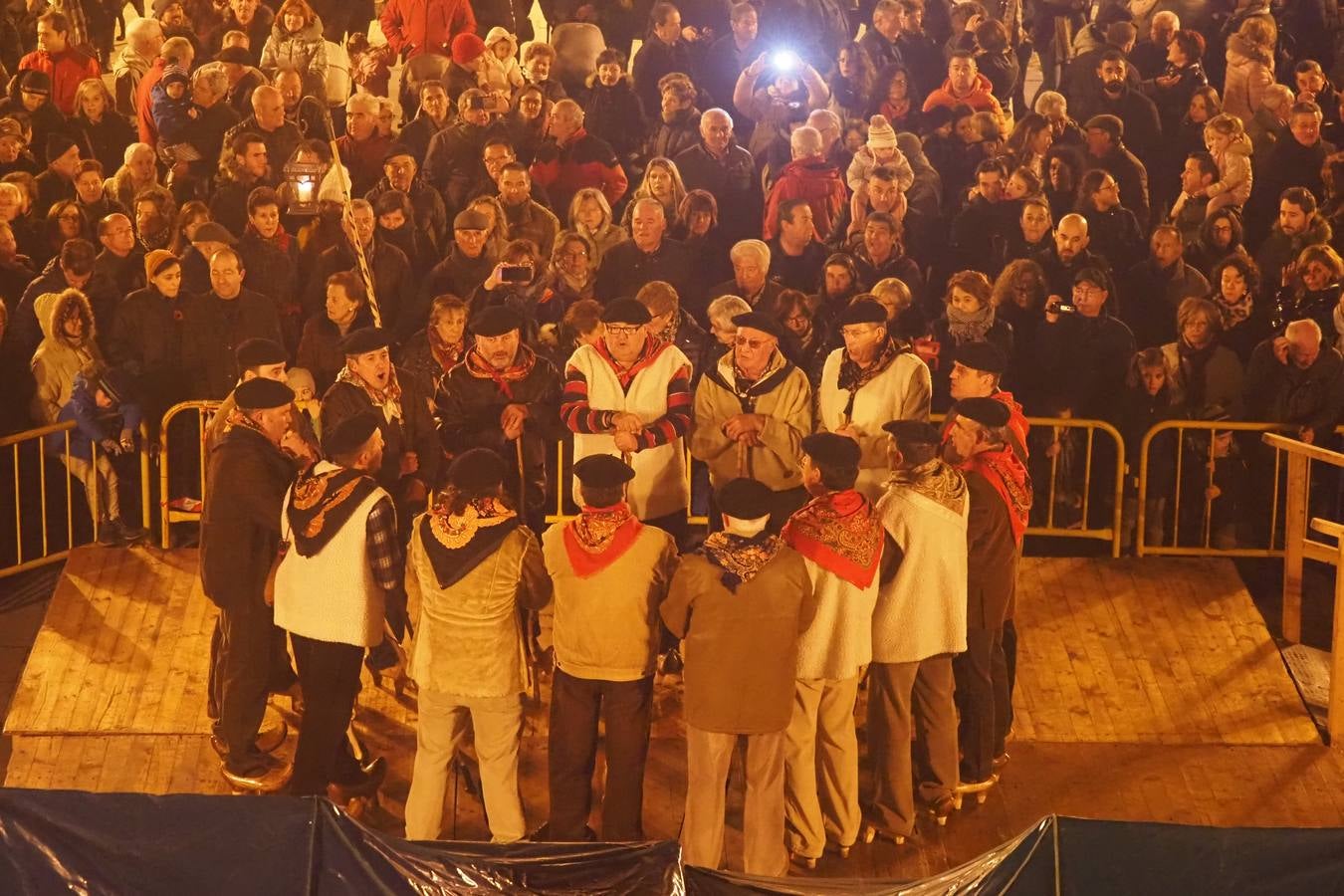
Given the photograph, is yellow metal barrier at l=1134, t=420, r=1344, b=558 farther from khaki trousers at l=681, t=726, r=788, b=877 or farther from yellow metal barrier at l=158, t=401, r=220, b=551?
yellow metal barrier at l=158, t=401, r=220, b=551

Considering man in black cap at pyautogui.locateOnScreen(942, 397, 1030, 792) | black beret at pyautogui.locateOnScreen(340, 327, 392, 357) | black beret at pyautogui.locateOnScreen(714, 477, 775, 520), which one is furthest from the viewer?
black beret at pyautogui.locateOnScreen(340, 327, 392, 357)

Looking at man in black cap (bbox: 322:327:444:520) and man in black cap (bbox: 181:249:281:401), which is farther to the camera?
man in black cap (bbox: 181:249:281:401)

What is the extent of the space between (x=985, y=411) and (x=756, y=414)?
1.32 meters

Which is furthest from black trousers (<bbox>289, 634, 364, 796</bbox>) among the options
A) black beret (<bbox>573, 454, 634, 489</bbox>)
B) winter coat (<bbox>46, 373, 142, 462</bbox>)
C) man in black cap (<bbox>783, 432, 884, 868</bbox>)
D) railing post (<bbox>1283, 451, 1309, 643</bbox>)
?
railing post (<bbox>1283, 451, 1309, 643</bbox>)

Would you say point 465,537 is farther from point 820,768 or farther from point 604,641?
point 820,768

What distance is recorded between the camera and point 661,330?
10.6 metres

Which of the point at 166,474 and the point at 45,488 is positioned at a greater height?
the point at 166,474

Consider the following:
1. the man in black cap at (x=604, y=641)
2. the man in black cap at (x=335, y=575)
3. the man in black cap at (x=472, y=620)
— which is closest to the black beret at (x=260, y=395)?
the man in black cap at (x=335, y=575)

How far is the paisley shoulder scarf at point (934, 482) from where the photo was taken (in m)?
8.00

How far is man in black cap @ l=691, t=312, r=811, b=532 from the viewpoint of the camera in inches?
365

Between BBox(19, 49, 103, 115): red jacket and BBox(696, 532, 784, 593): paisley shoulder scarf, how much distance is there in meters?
7.51

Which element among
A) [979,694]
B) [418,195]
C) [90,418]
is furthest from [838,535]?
[418,195]

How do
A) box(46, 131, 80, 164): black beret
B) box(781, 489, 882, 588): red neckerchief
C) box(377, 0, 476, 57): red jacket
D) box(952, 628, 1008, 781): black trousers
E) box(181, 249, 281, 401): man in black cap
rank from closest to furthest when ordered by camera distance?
1. box(781, 489, 882, 588): red neckerchief
2. box(952, 628, 1008, 781): black trousers
3. box(181, 249, 281, 401): man in black cap
4. box(46, 131, 80, 164): black beret
5. box(377, 0, 476, 57): red jacket

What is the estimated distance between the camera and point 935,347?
11320 mm
